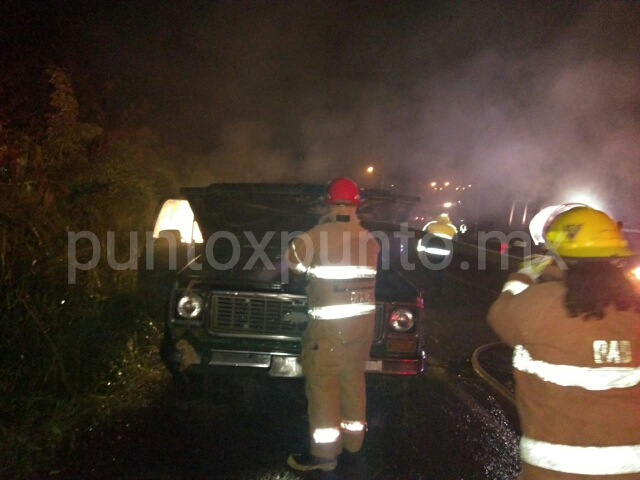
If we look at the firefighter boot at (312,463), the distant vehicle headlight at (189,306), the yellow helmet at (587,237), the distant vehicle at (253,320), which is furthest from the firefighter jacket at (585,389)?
the distant vehicle headlight at (189,306)

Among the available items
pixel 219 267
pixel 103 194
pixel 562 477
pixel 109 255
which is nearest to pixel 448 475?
pixel 562 477

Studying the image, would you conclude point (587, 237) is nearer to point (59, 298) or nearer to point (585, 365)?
point (585, 365)

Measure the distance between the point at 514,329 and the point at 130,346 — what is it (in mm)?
Answer: 4014

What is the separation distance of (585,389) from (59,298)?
4513 millimetres

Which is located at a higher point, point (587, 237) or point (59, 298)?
point (587, 237)

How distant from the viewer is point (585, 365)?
173 cm

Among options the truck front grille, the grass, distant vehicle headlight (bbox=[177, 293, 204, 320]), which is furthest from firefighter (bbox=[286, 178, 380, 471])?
the grass

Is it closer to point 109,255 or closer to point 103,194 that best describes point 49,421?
point 109,255

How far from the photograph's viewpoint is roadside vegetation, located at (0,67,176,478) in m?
3.85

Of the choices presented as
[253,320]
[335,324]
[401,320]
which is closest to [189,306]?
[253,320]

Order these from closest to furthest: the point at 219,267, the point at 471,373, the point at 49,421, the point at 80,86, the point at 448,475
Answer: the point at 448,475 < the point at 49,421 < the point at 219,267 < the point at 471,373 < the point at 80,86

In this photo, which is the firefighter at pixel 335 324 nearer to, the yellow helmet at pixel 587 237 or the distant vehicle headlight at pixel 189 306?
the distant vehicle headlight at pixel 189 306

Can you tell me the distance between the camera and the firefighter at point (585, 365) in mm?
1732

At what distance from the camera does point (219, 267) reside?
4164mm
